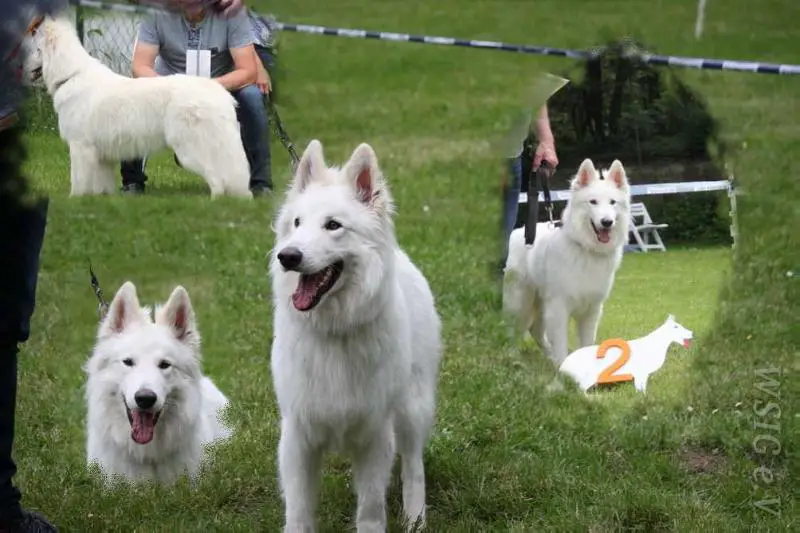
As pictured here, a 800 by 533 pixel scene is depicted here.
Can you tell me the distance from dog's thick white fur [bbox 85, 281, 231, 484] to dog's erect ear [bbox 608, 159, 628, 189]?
175 centimetres

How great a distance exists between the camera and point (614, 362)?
429 cm

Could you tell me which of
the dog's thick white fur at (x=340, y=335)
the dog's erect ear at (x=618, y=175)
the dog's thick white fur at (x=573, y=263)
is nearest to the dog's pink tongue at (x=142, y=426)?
the dog's thick white fur at (x=340, y=335)

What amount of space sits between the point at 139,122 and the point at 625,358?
215 centimetres

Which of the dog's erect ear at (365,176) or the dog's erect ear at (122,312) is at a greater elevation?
the dog's erect ear at (365,176)

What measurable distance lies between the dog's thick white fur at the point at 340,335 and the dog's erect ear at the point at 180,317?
1.80ft

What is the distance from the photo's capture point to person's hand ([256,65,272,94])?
13.3ft

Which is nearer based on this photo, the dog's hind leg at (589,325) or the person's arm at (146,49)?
the person's arm at (146,49)

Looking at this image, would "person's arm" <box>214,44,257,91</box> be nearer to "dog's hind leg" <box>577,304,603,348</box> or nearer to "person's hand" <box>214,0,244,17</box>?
"person's hand" <box>214,0,244,17</box>

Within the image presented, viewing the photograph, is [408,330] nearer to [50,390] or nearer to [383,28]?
[383,28]

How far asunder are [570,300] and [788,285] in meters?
0.89

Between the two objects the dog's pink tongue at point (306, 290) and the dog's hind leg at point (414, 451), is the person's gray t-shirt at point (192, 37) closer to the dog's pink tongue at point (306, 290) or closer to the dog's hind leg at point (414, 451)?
the dog's pink tongue at point (306, 290)

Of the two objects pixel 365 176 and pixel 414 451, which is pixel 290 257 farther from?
pixel 414 451

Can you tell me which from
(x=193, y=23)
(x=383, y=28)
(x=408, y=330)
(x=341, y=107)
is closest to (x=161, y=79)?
(x=193, y=23)

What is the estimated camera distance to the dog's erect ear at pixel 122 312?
4.06m
